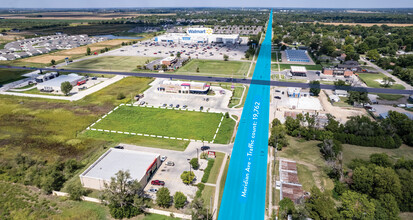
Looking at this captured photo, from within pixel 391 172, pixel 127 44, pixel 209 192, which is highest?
pixel 127 44

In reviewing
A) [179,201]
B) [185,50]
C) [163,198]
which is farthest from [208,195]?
[185,50]

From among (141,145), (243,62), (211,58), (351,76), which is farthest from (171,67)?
(351,76)

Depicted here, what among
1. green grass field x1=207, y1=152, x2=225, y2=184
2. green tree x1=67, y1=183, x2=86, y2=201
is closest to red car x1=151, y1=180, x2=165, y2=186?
green grass field x1=207, y1=152, x2=225, y2=184

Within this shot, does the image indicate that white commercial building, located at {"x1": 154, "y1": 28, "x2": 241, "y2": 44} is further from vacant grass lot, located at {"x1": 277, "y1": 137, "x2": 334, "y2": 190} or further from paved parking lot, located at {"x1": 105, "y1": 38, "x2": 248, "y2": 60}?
vacant grass lot, located at {"x1": 277, "y1": 137, "x2": 334, "y2": 190}

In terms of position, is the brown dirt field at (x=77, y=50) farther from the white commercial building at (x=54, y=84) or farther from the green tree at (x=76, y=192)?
the green tree at (x=76, y=192)

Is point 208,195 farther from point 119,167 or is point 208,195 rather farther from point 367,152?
point 367,152

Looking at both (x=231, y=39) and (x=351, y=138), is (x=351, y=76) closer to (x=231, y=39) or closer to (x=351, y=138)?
(x=351, y=138)
